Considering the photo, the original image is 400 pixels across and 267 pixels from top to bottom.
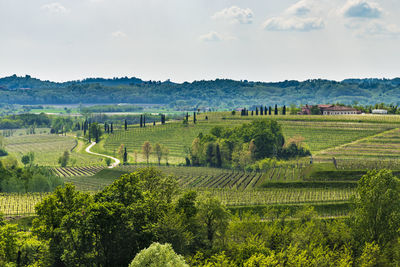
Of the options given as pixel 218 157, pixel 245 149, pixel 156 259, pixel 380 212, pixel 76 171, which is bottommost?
pixel 76 171

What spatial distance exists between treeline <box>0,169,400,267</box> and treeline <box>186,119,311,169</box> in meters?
95.4

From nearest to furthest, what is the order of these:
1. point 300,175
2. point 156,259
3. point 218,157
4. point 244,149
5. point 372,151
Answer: point 156,259
point 300,175
point 372,151
point 244,149
point 218,157

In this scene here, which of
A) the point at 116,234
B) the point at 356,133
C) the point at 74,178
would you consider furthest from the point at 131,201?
the point at 356,133

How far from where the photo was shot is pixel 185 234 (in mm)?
57469

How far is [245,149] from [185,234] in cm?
10729

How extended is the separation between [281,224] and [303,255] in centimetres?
2016

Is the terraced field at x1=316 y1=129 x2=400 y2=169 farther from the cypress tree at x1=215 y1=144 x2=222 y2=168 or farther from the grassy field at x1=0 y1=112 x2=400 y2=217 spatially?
the cypress tree at x1=215 y1=144 x2=222 y2=168

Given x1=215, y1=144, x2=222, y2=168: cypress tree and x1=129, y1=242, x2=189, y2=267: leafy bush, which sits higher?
x1=129, y1=242, x2=189, y2=267: leafy bush

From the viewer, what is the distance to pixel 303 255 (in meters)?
52.1

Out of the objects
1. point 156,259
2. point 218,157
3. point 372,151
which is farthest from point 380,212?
point 218,157

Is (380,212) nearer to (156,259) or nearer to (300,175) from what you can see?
(156,259)

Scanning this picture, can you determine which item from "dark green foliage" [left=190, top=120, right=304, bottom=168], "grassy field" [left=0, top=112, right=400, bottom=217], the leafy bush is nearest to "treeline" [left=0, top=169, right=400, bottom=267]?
the leafy bush

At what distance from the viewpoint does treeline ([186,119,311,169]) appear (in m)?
162

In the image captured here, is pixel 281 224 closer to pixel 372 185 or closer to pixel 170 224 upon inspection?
pixel 372 185
